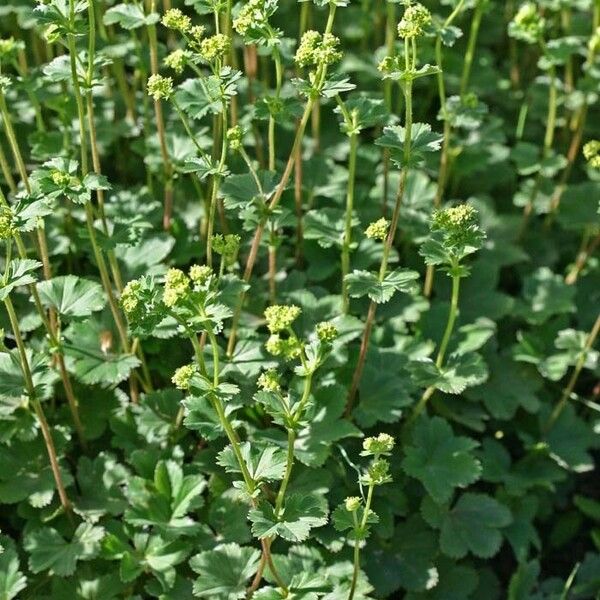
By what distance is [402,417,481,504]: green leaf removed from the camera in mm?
2855

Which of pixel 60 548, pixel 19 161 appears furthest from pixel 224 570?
pixel 19 161

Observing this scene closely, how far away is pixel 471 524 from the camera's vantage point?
299cm

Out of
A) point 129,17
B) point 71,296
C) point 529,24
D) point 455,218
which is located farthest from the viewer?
point 529,24

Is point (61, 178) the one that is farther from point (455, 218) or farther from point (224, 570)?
point (224, 570)

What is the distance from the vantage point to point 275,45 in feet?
8.13

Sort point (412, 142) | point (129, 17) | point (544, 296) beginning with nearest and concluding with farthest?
1. point (412, 142)
2. point (129, 17)
3. point (544, 296)

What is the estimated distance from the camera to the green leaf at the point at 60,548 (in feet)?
8.66

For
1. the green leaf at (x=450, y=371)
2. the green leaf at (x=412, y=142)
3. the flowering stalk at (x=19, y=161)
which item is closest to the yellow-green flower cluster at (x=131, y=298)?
the flowering stalk at (x=19, y=161)

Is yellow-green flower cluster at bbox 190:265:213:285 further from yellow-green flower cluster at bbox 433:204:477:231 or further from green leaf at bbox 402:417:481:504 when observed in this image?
green leaf at bbox 402:417:481:504

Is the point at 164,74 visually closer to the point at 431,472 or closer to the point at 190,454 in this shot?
the point at 190,454

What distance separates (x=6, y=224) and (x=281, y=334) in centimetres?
118

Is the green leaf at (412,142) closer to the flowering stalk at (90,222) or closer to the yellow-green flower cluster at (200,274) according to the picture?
the yellow-green flower cluster at (200,274)

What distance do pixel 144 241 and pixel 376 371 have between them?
86 cm

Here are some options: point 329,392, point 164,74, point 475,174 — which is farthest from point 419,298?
point 164,74
